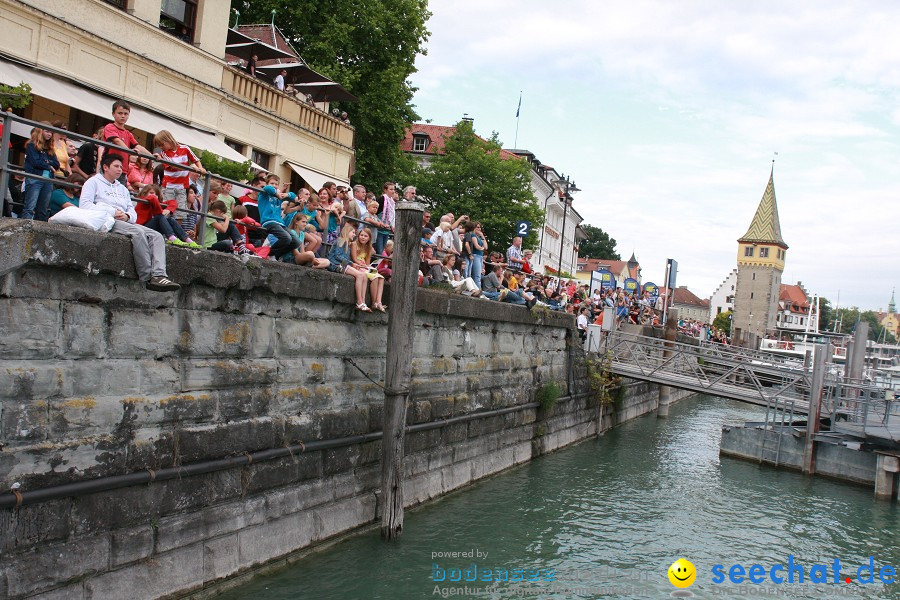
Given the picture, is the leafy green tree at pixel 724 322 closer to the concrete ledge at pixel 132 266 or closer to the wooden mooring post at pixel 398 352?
the wooden mooring post at pixel 398 352

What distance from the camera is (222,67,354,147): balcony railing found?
18.9 m

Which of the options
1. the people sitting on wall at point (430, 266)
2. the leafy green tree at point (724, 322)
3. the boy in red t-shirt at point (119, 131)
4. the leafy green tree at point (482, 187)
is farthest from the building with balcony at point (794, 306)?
the boy in red t-shirt at point (119, 131)

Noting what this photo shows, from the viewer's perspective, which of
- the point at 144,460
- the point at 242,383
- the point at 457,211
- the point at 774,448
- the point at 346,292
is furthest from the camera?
the point at 457,211

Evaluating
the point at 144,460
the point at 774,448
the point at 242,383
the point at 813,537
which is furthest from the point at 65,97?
the point at 774,448

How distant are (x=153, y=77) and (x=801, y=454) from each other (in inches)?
627

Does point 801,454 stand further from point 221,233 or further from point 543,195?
point 543,195

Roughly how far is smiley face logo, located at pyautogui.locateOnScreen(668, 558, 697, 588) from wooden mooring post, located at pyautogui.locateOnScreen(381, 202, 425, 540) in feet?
11.3

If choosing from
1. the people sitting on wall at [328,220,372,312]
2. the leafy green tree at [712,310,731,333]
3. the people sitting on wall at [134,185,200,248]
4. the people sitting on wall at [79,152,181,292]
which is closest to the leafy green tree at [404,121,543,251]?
the people sitting on wall at [328,220,372,312]

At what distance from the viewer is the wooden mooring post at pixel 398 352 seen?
9.09 meters

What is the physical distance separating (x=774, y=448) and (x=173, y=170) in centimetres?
1451

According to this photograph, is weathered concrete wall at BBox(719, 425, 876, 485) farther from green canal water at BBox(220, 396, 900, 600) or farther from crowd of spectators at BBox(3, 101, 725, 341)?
crowd of spectators at BBox(3, 101, 725, 341)

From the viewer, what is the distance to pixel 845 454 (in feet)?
53.8

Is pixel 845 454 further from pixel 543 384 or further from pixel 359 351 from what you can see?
pixel 359 351

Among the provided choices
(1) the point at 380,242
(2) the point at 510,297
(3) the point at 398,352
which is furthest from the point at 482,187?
(3) the point at 398,352
